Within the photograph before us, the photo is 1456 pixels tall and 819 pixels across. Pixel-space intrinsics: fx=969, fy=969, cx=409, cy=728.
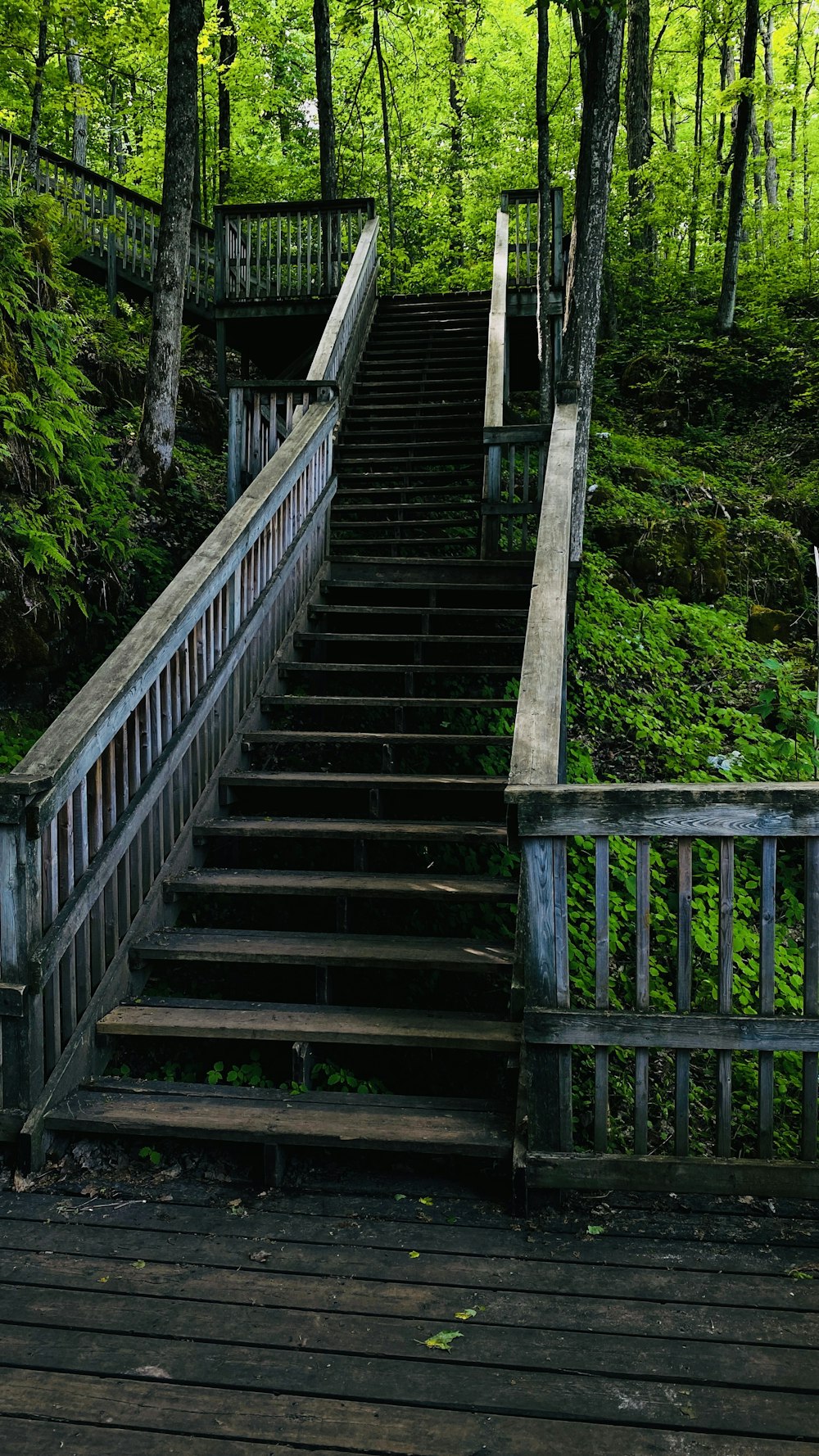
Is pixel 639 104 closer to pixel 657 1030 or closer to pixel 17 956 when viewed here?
pixel 657 1030

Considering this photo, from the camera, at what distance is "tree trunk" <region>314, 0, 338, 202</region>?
13.8 meters

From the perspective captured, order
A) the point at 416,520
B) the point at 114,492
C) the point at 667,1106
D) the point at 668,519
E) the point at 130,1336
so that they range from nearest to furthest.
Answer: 1. the point at 130,1336
2. the point at 667,1106
3. the point at 114,492
4. the point at 416,520
5. the point at 668,519

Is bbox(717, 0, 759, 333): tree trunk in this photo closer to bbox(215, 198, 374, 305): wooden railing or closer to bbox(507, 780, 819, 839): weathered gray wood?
bbox(215, 198, 374, 305): wooden railing

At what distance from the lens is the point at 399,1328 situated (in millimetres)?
2260

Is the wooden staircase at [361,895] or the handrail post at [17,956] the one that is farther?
the wooden staircase at [361,895]

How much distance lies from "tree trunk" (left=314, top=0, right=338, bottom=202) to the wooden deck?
46.6 feet

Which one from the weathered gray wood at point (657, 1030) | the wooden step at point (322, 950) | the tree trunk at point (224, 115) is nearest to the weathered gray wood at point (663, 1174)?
the weathered gray wood at point (657, 1030)

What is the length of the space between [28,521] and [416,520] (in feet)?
9.81

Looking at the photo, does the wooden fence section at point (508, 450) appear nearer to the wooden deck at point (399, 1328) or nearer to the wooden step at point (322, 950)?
the wooden step at point (322, 950)

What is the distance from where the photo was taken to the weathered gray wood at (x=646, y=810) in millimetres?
2732

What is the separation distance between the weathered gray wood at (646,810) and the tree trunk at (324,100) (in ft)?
44.1

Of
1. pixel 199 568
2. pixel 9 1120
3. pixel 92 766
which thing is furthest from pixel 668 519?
pixel 9 1120

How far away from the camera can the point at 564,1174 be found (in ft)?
9.12

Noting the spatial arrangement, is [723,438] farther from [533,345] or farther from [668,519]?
[668,519]
